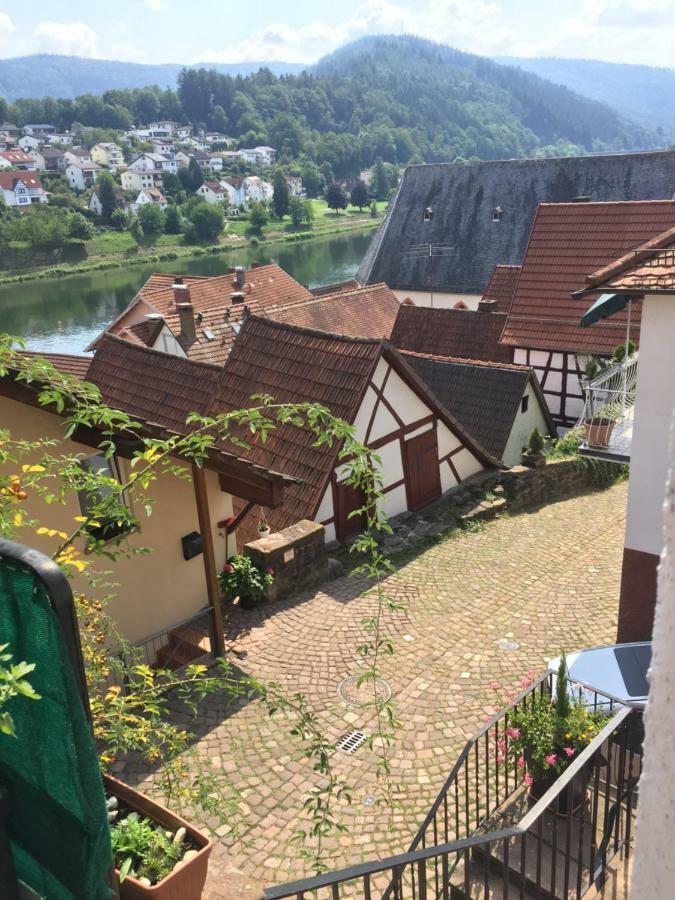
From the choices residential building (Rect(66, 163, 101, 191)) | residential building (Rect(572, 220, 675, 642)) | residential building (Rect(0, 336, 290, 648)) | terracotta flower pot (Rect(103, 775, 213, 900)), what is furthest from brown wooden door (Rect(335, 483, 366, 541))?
Answer: residential building (Rect(66, 163, 101, 191))

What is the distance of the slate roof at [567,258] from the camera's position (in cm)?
1833

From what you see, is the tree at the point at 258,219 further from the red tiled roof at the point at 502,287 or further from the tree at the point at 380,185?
the red tiled roof at the point at 502,287

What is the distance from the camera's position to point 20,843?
8.88ft

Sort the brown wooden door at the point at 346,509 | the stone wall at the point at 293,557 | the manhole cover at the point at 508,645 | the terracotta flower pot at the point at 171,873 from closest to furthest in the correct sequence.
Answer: the terracotta flower pot at the point at 171,873 → the manhole cover at the point at 508,645 → the stone wall at the point at 293,557 → the brown wooden door at the point at 346,509

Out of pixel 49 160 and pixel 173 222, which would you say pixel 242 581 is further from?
pixel 49 160

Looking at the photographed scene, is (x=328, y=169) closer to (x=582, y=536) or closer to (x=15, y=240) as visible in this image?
(x=15, y=240)

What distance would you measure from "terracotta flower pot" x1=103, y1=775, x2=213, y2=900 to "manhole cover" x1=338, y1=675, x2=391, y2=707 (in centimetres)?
322

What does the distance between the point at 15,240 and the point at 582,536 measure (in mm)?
78911

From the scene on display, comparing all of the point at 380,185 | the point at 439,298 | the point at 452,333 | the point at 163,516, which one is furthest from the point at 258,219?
the point at 163,516

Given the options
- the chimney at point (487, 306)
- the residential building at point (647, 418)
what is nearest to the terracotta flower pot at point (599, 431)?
the residential building at point (647, 418)

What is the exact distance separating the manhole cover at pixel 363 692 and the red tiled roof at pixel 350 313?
49.7ft

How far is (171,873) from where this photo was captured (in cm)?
376

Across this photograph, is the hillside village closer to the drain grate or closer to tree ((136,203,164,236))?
the drain grate

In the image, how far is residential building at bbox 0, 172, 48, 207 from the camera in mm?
116500
